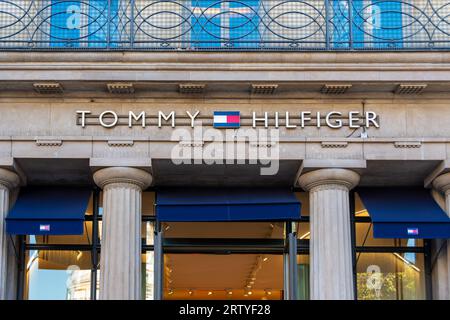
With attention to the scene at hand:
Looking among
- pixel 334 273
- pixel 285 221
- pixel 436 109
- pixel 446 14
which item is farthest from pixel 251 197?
pixel 446 14

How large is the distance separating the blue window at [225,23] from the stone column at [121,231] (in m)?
3.63

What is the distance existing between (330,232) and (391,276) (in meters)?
2.92

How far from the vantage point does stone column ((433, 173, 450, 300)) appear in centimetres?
2281

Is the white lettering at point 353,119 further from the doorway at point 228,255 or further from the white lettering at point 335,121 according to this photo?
the doorway at point 228,255

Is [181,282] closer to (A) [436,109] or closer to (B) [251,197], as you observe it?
(B) [251,197]

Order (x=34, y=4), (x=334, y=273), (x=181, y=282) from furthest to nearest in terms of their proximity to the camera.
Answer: (x=181, y=282)
(x=34, y=4)
(x=334, y=273)

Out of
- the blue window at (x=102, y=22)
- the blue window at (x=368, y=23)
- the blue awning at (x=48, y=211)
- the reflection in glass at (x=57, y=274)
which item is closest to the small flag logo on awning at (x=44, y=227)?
the blue awning at (x=48, y=211)

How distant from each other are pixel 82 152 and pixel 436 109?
838 centimetres

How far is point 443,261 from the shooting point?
23.2 metres

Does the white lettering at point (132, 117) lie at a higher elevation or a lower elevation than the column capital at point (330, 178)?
higher

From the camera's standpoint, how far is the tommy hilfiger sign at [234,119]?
22.5 meters

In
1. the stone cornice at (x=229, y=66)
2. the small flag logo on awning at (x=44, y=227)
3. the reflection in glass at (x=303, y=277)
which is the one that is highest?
the stone cornice at (x=229, y=66)

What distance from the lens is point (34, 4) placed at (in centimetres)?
2330

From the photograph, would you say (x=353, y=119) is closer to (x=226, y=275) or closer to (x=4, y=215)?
(x=226, y=275)
